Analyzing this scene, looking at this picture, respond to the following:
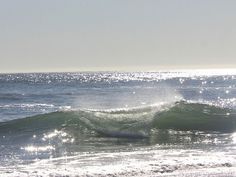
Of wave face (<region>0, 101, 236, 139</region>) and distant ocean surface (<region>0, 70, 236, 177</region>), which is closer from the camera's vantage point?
distant ocean surface (<region>0, 70, 236, 177</region>)

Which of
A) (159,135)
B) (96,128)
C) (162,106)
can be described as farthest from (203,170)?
(162,106)

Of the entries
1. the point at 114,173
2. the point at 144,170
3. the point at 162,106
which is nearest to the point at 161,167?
the point at 144,170

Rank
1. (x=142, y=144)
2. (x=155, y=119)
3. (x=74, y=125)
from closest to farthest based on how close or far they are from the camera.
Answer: (x=142, y=144)
(x=74, y=125)
(x=155, y=119)

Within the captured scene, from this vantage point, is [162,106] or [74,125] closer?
[74,125]

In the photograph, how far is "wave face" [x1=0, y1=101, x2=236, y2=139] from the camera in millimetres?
21078

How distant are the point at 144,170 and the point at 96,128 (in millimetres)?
9658

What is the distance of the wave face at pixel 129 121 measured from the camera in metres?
21.1

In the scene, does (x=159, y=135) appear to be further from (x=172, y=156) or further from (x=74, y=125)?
(x=172, y=156)

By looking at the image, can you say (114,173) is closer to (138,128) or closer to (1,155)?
(1,155)

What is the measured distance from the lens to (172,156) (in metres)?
14.1

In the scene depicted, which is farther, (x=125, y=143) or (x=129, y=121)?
(x=129, y=121)

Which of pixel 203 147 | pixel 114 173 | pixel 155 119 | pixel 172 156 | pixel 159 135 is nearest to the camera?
pixel 114 173

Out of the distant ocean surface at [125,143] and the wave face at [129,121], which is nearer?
the distant ocean surface at [125,143]

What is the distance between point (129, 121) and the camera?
23156 millimetres
